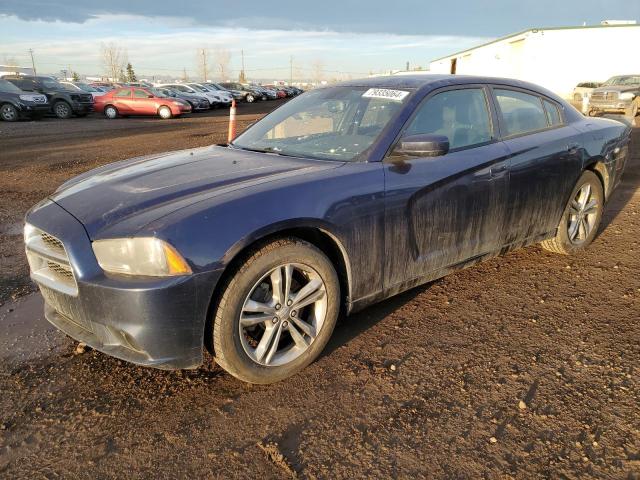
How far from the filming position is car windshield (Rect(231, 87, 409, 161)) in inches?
125

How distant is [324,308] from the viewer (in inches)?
108

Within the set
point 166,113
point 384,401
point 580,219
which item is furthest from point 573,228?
point 166,113

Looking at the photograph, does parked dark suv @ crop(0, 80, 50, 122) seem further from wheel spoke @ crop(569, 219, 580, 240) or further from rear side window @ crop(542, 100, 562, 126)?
wheel spoke @ crop(569, 219, 580, 240)

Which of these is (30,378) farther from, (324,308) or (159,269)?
(324,308)

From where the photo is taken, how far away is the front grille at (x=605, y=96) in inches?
701

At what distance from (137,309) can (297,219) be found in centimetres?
88

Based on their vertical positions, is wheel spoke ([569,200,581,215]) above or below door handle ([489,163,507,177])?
below

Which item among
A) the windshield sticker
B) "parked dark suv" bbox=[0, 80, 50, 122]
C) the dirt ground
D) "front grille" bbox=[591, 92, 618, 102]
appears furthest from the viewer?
"parked dark suv" bbox=[0, 80, 50, 122]

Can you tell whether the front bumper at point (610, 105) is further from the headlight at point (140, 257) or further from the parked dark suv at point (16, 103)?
the parked dark suv at point (16, 103)

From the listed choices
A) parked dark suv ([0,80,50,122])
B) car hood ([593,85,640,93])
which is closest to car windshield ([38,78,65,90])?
parked dark suv ([0,80,50,122])

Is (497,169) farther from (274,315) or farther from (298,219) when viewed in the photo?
(274,315)

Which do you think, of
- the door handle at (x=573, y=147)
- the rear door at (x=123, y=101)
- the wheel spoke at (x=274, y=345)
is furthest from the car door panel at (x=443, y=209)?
the rear door at (x=123, y=101)

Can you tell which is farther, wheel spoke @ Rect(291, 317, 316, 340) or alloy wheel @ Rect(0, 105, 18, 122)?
alloy wheel @ Rect(0, 105, 18, 122)

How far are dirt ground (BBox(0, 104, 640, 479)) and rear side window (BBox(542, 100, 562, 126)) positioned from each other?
1.43 metres
